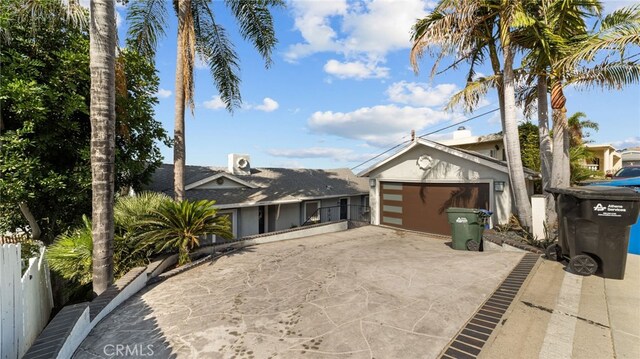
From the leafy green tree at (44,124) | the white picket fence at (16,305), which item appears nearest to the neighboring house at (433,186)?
the leafy green tree at (44,124)

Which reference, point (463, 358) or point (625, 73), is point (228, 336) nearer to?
point (463, 358)

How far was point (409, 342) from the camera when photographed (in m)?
3.88

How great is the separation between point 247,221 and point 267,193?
6.24 feet

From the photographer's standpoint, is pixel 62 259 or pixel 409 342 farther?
pixel 62 259

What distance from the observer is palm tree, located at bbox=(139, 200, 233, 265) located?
7473 millimetres

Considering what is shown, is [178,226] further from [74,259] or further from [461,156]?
[461,156]

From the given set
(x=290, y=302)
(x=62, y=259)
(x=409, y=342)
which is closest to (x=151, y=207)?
(x=62, y=259)

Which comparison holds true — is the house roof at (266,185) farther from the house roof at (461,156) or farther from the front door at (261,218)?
the house roof at (461,156)

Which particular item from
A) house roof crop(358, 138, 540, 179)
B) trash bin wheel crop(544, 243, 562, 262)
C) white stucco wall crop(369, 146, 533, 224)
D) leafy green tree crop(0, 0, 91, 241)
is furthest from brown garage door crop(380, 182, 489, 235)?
leafy green tree crop(0, 0, 91, 241)

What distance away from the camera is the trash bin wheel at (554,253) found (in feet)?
21.8

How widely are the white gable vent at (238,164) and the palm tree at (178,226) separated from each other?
9.41 meters

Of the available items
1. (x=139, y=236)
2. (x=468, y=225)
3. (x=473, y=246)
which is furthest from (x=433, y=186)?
(x=139, y=236)

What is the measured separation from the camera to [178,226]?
7820mm

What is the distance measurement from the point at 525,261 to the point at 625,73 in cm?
674
